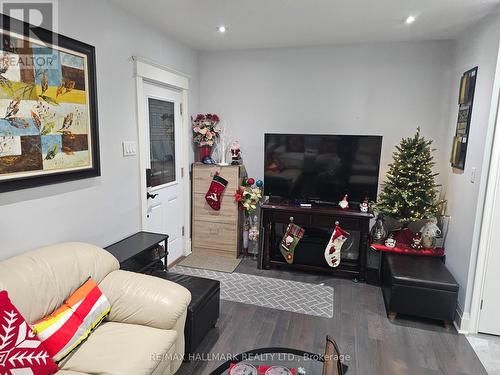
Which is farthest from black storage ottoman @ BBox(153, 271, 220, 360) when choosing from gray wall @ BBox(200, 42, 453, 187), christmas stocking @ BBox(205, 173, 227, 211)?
gray wall @ BBox(200, 42, 453, 187)

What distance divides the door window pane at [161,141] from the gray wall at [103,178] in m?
0.36

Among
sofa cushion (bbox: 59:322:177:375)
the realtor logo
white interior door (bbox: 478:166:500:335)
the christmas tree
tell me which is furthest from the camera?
the christmas tree

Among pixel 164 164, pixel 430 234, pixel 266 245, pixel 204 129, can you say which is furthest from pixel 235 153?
pixel 430 234

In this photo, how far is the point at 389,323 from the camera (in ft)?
8.99

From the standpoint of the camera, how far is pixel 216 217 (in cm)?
402

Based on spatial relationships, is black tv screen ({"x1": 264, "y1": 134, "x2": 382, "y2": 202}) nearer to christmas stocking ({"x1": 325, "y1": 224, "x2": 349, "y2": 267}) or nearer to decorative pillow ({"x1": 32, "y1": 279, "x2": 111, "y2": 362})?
christmas stocking ({"x1": 325, "y1": 224, "x2": 349, "y2": 267})

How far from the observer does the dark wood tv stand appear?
11.2 feet

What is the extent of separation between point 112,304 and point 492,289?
2798mm

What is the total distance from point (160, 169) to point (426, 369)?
9.46 feet

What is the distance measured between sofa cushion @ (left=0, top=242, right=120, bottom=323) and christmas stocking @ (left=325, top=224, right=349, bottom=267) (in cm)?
223

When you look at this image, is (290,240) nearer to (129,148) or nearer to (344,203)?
(344,203)

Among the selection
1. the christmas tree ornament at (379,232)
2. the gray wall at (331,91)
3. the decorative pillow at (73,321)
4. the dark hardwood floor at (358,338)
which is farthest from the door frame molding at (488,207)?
the decorative pillow at (73,321)

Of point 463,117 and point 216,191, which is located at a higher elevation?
point 463,117

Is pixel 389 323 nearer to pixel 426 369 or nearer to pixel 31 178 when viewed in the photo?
pixel 426 369
